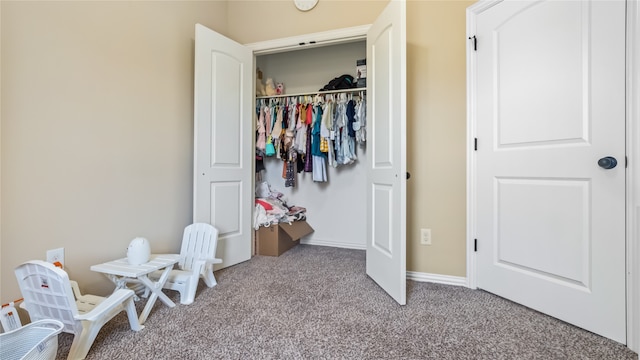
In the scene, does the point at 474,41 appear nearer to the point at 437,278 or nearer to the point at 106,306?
the point at 437,278

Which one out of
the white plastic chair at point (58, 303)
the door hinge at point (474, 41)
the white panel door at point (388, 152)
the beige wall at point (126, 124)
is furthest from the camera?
the door hinge at point (474, 41)

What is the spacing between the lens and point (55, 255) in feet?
5.02

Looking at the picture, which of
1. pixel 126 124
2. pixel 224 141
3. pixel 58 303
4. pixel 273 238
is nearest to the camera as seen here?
pixel 58 303

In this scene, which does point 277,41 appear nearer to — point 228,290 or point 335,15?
point 335,15

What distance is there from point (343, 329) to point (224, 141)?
1719mm

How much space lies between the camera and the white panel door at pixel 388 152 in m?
1.75

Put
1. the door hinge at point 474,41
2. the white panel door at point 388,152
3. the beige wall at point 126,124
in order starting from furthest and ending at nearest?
the door hinge at point 474,41 < the white panel door at point 388,152 < the beige wall at point 126,124

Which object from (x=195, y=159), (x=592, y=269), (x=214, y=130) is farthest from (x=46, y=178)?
(x=592, y=269)

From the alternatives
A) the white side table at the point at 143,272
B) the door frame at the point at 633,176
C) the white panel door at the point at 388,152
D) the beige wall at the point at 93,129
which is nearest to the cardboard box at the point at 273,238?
the beige wall at the point at 93,129

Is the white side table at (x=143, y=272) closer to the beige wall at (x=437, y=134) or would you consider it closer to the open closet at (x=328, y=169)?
the open closet at (x=328, y=169)

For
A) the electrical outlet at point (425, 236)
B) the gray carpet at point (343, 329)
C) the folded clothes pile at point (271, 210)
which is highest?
the folded clothes pile at point (271, 210)

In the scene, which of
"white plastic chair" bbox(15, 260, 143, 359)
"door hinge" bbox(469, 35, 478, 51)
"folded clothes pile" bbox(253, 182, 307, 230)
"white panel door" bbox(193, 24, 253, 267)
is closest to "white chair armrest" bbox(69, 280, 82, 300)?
"white plastic chair" bbox(15, 260, 143, 359)

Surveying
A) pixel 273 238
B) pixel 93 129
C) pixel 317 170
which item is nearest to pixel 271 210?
pixel 273 238

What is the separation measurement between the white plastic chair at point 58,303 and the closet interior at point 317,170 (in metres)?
2.11
